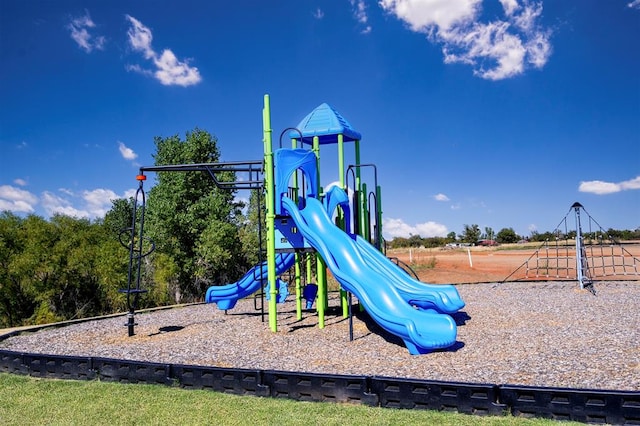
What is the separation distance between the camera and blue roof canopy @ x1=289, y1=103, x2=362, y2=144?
954 centimetres

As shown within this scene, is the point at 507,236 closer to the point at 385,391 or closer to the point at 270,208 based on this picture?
the point at 270,208

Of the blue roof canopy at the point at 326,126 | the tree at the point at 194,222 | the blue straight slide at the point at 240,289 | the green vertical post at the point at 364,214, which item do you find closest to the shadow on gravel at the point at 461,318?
the green vertical post at the point at 364,214

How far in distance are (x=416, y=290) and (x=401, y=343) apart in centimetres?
112

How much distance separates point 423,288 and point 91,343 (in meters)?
5.73

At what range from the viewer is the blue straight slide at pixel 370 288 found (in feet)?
20.7

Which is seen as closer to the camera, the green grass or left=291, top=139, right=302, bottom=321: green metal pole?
the green grass

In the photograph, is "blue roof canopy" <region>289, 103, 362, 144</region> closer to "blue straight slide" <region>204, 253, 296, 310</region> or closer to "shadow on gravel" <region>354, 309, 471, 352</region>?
"blue straight slide" <region>204, 253, 296, 310</region>

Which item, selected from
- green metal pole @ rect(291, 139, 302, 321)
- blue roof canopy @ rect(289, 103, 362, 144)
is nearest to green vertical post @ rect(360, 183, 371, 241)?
blue roof canopy @ rect(289, 103, 362, 144)

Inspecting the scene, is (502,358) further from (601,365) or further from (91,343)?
(91,343)

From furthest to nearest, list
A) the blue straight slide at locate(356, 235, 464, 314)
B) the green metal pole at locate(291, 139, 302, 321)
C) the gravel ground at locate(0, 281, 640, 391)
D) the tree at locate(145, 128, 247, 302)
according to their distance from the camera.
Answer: the tree at locate(145, 128, 247, 302) → the green metal pole at locate(291, 139, 302, 321) → the blue straight slide at locate(356, 235, 464, 314) → the gravel ground at locate(0, 281, 640, 391)

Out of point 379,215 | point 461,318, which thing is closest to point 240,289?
point 379,215

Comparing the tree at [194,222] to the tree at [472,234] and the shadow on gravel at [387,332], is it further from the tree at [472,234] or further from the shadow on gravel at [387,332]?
the tree at [472,234]

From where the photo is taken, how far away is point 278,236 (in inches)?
353

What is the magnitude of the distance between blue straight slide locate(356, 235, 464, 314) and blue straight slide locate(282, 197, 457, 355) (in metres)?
0.50
